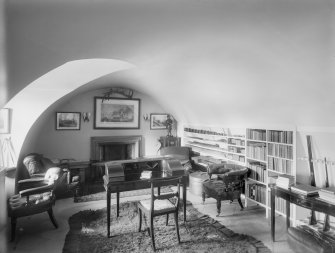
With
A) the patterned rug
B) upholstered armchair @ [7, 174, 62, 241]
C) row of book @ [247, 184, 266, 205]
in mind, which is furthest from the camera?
row of book @ [247, 184, 266, 205]

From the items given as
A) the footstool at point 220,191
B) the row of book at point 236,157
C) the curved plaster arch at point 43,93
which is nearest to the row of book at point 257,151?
the row of book at point 236,157

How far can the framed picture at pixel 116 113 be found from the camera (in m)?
6.72

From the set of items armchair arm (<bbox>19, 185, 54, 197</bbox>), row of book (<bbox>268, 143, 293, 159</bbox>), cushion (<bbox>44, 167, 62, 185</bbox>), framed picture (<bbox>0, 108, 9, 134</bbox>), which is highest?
framed picture (<bbox>0, 108, 9, 134</bbox>)

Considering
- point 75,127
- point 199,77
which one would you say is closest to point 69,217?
point 75,127

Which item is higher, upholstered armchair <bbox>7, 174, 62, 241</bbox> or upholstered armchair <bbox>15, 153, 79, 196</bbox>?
upholstered armchair <bbox>15, 153, 79, 196</bbox>

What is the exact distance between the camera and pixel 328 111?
310 centimetres

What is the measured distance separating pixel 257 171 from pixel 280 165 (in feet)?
1.86

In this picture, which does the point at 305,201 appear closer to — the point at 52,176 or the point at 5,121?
the point at 52,176

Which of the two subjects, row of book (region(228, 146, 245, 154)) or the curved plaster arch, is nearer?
the curved plaster arch

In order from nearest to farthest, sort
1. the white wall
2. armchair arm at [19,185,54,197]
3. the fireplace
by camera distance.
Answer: armchair arm at [19,185,54,197] → the white wall → the fireplace

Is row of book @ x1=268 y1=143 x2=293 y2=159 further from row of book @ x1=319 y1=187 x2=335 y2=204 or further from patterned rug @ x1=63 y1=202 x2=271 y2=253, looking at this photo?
patterned rug @ x1=63 y1=202 x2=271 y2=253

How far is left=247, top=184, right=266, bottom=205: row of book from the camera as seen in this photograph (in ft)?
14.4

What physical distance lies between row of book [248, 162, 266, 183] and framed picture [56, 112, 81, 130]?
186 inches

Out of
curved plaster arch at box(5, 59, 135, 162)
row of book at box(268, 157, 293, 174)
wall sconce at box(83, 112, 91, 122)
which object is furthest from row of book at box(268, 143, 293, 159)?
wall sconce at box(83, 112, 91, 122)
